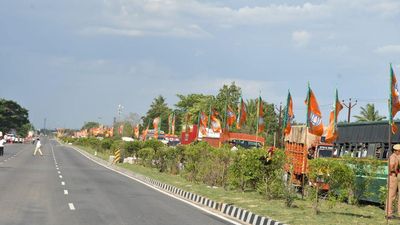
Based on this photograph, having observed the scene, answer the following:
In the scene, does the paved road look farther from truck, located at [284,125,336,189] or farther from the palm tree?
the palm tree

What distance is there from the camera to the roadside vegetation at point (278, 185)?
15.8 m

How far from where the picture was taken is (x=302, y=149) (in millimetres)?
25453

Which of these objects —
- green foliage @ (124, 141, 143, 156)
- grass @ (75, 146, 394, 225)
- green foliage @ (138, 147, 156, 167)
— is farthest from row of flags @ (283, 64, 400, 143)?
green foliage @ (124, 141, 143, 156)

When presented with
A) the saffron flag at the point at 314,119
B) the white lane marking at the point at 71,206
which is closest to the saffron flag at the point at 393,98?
the saffron flag at the point at 314,119

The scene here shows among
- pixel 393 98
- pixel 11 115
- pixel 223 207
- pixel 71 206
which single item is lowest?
pixel 71 206

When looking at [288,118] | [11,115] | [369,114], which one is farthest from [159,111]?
[288,118]

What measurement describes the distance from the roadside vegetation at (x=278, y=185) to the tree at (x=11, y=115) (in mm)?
124195

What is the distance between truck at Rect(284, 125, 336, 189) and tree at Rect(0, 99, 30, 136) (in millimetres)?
130938

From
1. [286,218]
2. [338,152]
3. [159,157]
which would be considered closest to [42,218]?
[286,218]

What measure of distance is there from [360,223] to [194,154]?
16.6m

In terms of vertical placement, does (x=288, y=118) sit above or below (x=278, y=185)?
above

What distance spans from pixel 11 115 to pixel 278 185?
143 m

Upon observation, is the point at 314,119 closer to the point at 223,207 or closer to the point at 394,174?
the point at 223,207

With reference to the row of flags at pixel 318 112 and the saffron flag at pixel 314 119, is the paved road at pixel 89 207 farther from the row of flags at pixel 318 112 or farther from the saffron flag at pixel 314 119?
the saffron flag at pixel 314 119
